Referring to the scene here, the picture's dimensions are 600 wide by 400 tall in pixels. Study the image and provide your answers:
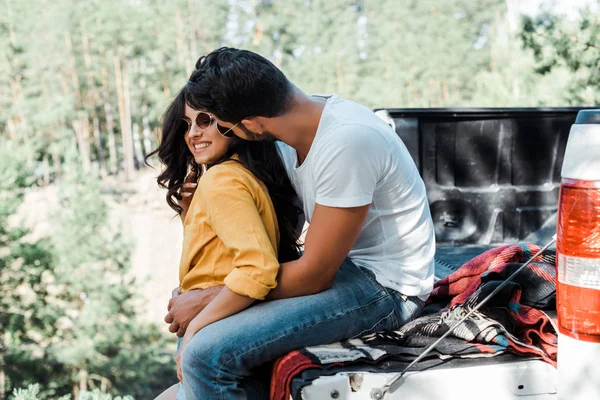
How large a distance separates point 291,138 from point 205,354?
2.48 feet

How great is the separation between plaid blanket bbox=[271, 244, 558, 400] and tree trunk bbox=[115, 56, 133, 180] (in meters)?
39.3

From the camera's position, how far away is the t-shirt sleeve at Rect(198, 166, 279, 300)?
2018mm

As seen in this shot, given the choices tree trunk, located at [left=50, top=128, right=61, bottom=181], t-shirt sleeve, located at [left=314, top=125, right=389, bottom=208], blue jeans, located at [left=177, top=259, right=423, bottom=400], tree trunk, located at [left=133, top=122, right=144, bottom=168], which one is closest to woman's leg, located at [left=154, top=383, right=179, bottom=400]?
blue jeans, located at [left=177, top=259, right=423, bottom=400]

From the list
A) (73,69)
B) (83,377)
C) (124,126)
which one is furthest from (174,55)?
(83,377)

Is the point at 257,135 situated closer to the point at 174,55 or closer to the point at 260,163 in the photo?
the point at 260,163

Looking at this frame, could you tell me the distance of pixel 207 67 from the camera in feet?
6.93

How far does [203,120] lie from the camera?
7.96 ft

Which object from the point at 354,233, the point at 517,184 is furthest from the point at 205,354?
the point at 517,184

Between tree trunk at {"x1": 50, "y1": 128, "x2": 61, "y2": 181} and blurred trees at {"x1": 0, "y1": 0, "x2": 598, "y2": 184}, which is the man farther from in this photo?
tree trunk at {"x1": 50, "y1": 128, "x2": 61, "y2": 181}

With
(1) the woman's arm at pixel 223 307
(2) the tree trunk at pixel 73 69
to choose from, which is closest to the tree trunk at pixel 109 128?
(2) the tree trunk at pixel 73 69

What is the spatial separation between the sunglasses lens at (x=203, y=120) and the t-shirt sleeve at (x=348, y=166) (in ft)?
1.76

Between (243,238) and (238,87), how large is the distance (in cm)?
47

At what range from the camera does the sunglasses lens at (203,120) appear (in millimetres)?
2412

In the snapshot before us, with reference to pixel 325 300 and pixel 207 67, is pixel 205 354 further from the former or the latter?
pixel 207 67
